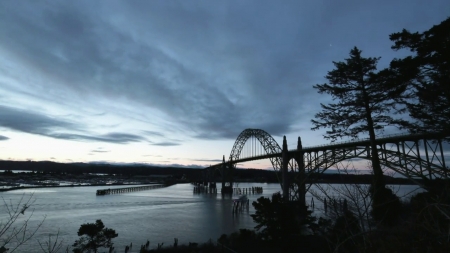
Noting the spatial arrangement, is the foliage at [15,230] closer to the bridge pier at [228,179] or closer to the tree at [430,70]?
the tree at [430,70]

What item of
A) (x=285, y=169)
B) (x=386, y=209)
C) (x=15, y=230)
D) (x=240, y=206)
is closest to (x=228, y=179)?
(x=240, y=206)

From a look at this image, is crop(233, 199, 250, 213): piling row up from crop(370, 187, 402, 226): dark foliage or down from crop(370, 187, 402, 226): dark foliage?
down

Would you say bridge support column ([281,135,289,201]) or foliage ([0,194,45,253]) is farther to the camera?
bridge support column ([281,135,289,201])

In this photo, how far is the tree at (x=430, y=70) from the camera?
14039 millimetres

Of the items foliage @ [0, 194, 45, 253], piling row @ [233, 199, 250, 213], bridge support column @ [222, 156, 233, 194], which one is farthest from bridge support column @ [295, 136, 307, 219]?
bridge support column @ [222, 156, 233, 194]

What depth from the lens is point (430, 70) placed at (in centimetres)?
1528

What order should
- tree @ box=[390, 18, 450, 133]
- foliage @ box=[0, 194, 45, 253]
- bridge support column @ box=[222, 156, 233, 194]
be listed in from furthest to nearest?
Result: 1. bridge support column @ box=[222, 156, 233, 194]
2. tree @ box=[390, 18, 450, 133]
3. foliage @ box=[0, 194, 45, 253]

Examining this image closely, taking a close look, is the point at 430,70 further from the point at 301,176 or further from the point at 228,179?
the point at 228,179

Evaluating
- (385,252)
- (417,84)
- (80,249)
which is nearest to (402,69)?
(417,84)

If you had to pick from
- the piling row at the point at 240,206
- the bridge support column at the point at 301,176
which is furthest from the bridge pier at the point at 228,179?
the bridge support column at the point at 301,176

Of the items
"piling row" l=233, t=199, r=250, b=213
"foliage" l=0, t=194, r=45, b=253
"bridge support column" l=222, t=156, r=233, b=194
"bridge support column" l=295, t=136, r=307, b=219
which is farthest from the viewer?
"bridge support column" l=222, t=156, r=233, b=194

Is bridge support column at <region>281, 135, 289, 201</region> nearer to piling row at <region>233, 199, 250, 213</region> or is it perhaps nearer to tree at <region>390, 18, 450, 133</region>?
piling row at <region>233, 199, 250, 213</region>

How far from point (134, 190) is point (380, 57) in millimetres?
90864

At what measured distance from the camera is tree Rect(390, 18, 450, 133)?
14039mm
